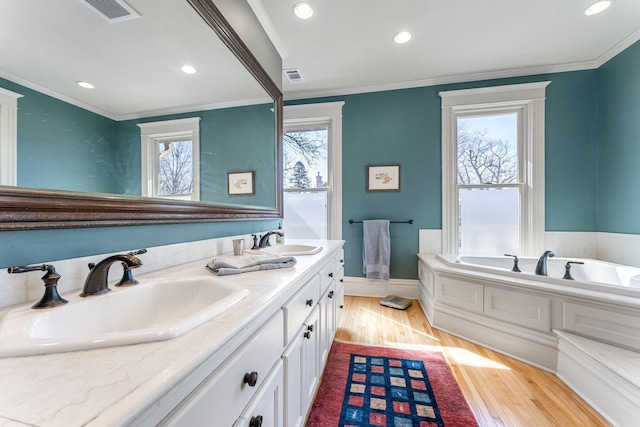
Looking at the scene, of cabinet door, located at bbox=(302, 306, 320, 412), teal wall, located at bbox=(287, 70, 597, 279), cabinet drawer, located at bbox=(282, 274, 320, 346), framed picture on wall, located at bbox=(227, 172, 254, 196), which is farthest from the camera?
teal wall, located at bbox=(287, 70, 597, 279)

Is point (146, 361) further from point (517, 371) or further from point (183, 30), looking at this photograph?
point (517, 371)

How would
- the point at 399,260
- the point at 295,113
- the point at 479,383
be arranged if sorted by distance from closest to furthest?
the point at 479,383 < the point at 399,260 < the point at 295,113

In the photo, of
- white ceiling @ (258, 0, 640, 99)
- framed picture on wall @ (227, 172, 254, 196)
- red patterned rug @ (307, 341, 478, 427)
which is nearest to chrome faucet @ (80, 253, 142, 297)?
framed picture on wall @ (227, 172, 254, 196)

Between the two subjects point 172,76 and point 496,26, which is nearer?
point 172,76

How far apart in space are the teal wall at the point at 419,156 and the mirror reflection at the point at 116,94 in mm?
1868

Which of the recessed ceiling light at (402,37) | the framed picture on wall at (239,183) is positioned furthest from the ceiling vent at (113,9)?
the recessed ceiling light at (402,37)

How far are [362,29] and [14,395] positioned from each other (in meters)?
2.62

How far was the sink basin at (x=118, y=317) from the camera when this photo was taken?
1.49 ft

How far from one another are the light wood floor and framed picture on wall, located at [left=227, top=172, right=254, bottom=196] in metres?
1.43

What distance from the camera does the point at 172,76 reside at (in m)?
1.15

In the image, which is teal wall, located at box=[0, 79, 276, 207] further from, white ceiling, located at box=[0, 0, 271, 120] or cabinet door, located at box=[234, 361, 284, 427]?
cabinet door, located at box=[234, 361, 284, 427]

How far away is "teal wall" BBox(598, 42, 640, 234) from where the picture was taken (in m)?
2.18

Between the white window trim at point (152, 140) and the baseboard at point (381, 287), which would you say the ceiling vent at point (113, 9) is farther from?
the baseboard at point (381, 287)

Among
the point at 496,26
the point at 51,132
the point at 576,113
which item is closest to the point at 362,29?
the point at 496,26
